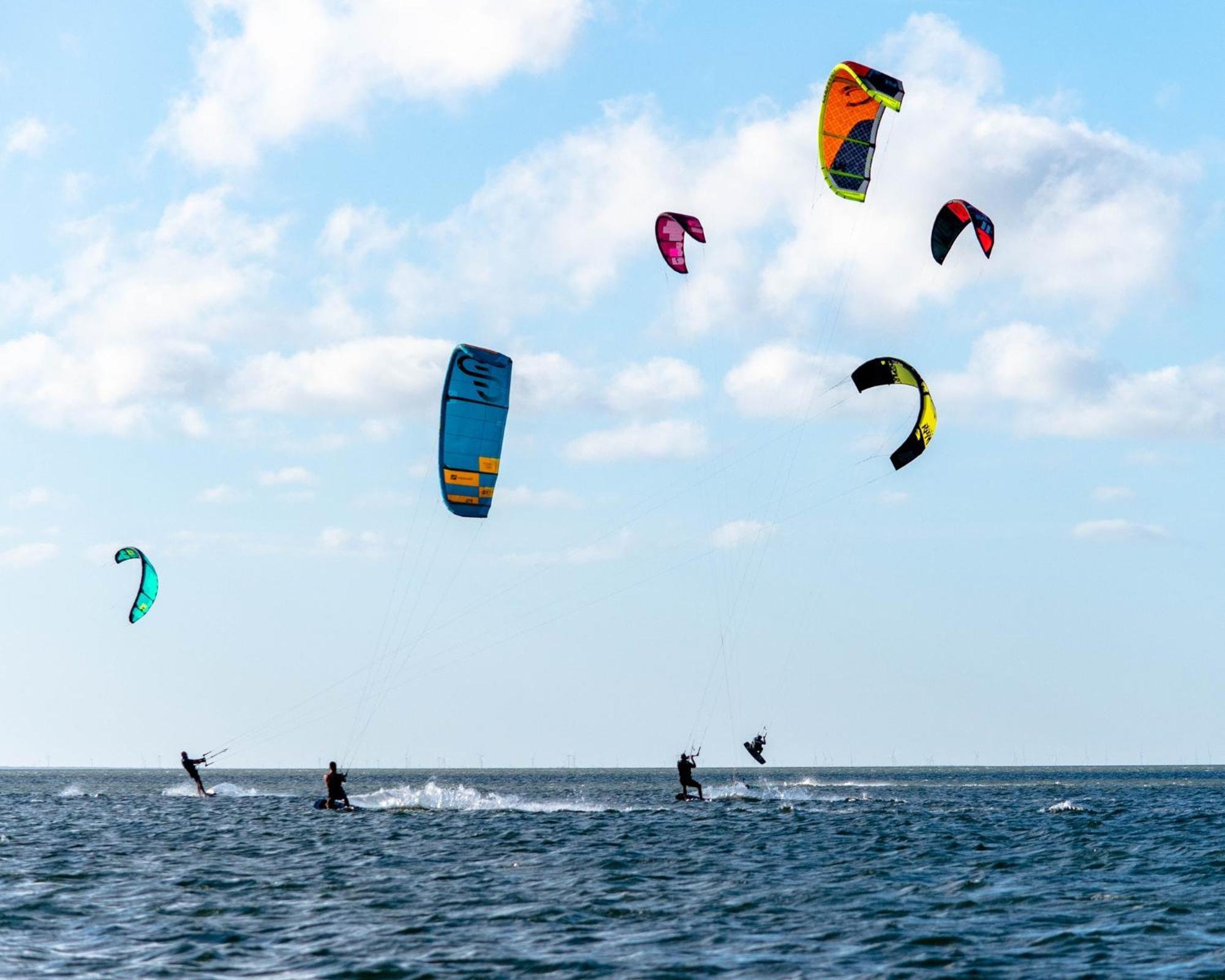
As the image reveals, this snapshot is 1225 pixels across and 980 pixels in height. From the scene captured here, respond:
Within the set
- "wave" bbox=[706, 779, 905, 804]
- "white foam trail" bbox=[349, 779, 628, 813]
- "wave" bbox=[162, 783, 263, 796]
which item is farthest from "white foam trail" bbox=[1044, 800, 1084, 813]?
"wave" bbox=[162, 783, 263, 796]

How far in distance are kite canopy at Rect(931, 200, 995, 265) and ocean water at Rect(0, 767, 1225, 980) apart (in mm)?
10800

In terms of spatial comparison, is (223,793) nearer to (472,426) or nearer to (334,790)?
(334,790)

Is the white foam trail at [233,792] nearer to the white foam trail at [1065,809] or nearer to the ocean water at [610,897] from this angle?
the ocean water at [610,897]

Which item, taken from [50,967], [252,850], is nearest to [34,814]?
[252,850]

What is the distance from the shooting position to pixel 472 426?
25.9 m

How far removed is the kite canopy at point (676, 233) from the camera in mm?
28047

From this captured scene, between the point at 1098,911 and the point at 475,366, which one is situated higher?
the point at 475,366

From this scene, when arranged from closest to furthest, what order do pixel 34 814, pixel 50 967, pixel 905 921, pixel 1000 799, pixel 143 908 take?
pixel 50 967
pixel 905 921
pixel 143 908
pixel 34 814
pixel 1000 799

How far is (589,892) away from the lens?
16547 mm

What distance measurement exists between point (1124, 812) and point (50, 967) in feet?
99.0

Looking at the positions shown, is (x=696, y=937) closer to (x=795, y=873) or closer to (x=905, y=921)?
(x=905, y=921)

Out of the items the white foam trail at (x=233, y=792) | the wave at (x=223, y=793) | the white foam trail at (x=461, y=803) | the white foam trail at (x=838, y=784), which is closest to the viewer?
the white foam trail at (x=461, y=803)

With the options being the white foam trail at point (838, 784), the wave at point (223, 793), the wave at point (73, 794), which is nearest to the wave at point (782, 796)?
the white foam trail at point (838, 784)

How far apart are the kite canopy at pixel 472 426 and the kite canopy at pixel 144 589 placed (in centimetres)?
1936
